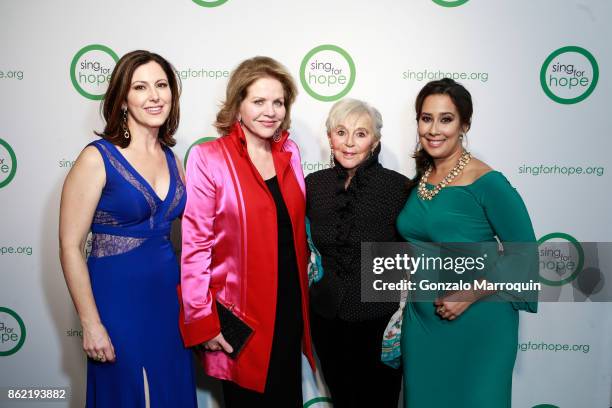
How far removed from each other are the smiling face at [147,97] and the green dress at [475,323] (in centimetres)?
107

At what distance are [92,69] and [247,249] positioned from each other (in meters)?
1.46

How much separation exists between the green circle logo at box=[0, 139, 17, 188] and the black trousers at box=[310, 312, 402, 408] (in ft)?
6.07

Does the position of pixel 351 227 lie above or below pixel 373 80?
below

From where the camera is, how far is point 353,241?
180cm

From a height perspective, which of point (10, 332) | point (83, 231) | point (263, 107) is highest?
point (263, 107)

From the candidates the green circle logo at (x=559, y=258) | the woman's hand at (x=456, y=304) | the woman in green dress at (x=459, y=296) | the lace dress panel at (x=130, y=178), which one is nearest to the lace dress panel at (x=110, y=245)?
the lace dress panel at (x=130, y=178)

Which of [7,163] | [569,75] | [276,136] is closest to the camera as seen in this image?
[276,136]

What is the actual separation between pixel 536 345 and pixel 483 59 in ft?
5.22

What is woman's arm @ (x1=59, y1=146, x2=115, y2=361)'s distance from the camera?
158cm

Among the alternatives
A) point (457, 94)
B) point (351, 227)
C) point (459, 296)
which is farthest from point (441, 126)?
point (459, 296)

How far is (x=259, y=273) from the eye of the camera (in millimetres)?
1738

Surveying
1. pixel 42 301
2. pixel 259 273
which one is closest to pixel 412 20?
pixel 259 273

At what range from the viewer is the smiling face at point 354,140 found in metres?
1.85

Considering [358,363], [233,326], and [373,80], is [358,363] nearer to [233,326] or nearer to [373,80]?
[233,326]
